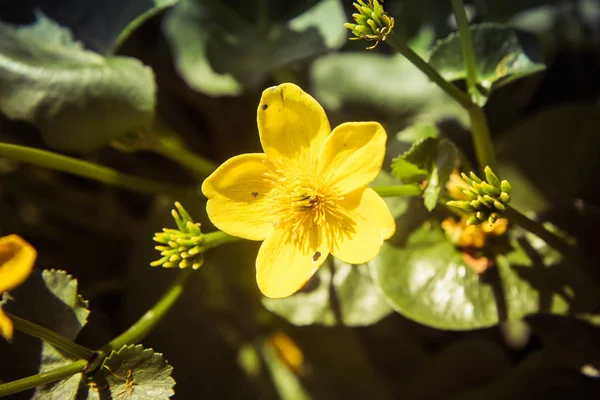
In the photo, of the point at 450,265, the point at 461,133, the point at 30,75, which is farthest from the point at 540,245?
the point at 30,75

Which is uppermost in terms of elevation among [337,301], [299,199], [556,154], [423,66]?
[423,66]

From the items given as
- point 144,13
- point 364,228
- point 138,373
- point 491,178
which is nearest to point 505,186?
point 491,178

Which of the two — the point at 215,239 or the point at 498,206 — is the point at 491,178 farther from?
the point at 215,239

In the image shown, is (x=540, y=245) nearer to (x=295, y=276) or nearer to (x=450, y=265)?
(x=450, y=265)

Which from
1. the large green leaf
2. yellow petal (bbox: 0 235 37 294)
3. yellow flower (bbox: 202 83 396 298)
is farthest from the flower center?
the large green leaf

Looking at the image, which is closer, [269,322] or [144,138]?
[144,138]

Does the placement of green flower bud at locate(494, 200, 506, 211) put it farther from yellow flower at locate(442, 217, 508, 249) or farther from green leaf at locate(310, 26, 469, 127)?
green leaf at locate(310, 26, 469, 127)

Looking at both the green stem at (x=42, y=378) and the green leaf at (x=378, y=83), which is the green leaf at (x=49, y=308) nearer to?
the green stem at (x=42, y=378)
